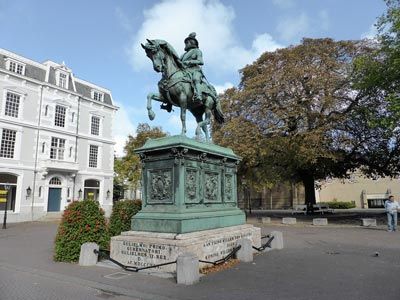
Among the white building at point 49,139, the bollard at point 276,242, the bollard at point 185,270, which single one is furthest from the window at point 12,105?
the bollard at point 185,270

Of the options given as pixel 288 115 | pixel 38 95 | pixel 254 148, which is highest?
pixel 38 95

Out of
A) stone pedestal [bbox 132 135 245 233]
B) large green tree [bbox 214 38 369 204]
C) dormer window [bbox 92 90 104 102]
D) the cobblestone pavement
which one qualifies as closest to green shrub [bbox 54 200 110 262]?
the cobblestone pavement

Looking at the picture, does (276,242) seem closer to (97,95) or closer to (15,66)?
(15,66)

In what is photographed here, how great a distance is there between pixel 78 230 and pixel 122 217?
71.5 inches

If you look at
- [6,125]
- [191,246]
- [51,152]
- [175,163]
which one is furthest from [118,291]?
[51,152]

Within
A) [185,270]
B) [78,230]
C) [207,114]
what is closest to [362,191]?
[207,114]

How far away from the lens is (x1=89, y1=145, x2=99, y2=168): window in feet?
135

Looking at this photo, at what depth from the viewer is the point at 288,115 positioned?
83.7 ft

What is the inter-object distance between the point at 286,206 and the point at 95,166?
35439 millimetres

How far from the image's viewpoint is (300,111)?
25234 mm

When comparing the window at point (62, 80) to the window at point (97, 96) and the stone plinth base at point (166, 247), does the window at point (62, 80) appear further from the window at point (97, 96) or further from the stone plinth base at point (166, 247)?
the stone plinth base at point (166, 247)

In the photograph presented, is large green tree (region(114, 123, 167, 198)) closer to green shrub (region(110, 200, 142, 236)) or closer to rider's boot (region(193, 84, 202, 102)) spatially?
green shrub (region(110, 200, 142, 236))

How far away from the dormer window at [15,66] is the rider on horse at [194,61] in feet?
93.7

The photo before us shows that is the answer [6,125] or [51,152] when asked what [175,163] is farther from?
[51,152]
